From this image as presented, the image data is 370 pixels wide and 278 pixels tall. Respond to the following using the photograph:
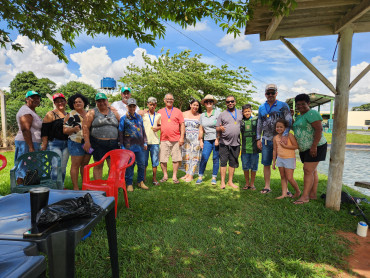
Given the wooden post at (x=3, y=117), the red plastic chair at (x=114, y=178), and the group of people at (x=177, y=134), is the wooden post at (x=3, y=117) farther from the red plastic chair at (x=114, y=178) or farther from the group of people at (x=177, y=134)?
the red plastic chair at (x=114, y=178)

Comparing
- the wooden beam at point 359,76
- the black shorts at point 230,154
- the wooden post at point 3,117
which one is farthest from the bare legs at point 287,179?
the wooden post at point 3,117

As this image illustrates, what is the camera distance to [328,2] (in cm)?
317

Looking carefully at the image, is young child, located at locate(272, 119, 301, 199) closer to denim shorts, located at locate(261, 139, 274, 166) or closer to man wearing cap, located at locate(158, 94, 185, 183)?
denim shorts, located at locate(261, 139, 274, 166)

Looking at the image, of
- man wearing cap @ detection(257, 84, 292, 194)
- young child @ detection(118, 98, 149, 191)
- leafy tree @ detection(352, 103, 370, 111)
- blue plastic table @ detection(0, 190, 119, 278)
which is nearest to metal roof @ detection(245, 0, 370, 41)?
man wearing cap @ detection(257, 84, 292, 194)

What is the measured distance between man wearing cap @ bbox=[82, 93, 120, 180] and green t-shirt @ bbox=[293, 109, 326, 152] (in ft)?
11.1

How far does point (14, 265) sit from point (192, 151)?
482 centimetres

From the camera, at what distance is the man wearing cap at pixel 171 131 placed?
535 centimetres

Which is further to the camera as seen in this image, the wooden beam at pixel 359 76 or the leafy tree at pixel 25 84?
the leafy tree at pixel 25 84

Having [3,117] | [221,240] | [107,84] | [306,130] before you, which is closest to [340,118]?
[306,130]

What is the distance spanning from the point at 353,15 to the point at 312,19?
591 millimetres

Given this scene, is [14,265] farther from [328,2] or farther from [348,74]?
[348,74]

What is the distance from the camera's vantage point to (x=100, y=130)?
13.4 ft

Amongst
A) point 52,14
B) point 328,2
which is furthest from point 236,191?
point 52,14

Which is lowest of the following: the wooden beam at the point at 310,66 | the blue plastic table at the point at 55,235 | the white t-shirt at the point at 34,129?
the blue plastic table at the point at 55,235
